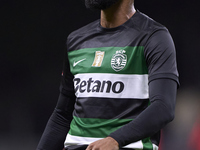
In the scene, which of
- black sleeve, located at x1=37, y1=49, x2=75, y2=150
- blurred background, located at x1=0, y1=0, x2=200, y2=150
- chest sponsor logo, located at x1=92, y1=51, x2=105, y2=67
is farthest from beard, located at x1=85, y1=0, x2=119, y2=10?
blurred background, located at x1=0, y1=0, x2=200, y2=150

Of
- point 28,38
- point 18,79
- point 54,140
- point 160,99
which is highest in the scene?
point 160,99

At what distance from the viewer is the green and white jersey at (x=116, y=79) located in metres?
1.19

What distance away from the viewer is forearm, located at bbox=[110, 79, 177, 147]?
1.03 meters

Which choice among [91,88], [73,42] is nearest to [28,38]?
[73,42]

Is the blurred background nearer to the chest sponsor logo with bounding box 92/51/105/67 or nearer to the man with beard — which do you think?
the man with beard

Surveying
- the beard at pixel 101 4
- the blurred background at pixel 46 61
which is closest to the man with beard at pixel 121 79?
the beard at pixel 101 4

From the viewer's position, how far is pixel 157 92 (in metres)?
1.08

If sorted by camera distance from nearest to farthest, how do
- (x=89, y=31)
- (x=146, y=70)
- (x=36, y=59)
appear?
(x=146, y=70)
(x=89, y=31)
(x=36, y=59)

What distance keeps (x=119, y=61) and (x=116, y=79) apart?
5 centimetres

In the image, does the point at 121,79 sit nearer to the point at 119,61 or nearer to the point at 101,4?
the point at 119,61

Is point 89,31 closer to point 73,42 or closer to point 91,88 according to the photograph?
point 73,42

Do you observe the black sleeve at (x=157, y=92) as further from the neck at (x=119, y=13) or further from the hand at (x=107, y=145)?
the neck at (x=119, y=13)

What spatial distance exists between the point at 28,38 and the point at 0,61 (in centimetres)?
29

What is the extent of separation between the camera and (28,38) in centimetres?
327
